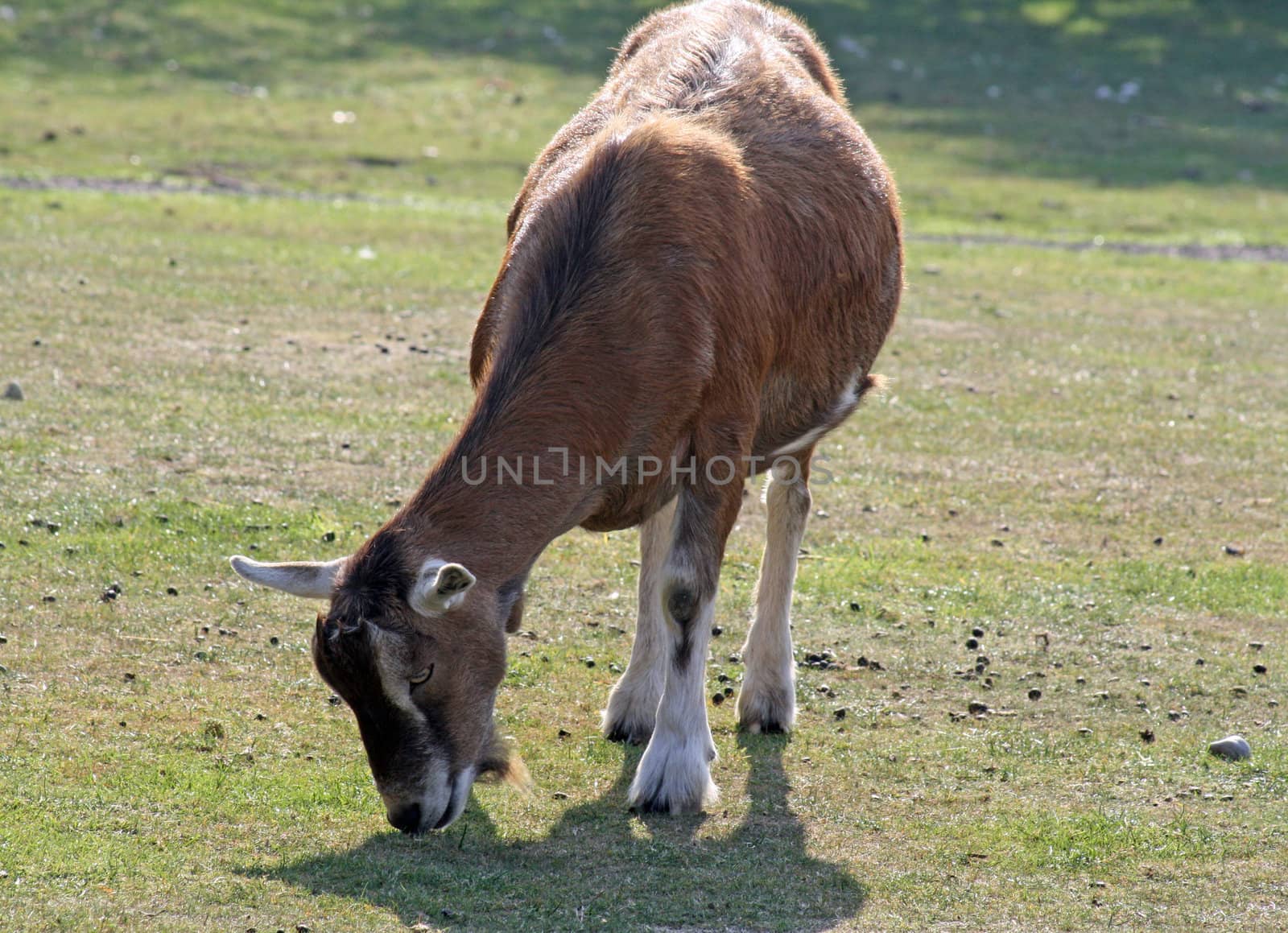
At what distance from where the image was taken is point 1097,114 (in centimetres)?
3438

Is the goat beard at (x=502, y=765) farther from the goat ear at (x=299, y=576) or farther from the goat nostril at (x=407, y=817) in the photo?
the goat ear at (x=299, y=576)

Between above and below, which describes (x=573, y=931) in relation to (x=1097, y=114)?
above

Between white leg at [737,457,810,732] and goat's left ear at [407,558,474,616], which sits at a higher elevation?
goat's left ear at [407,558,474,616]

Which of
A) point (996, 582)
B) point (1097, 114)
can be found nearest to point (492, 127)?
point (1097, 114)

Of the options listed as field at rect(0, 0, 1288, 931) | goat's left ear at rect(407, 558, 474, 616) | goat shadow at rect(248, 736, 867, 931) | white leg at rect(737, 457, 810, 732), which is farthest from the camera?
white leg at rect(737, 457, 810, 732)

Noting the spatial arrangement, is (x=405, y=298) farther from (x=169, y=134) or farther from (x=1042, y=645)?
(x=169, y=134)

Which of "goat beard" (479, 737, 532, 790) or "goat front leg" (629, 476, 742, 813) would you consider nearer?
"goat beard" (479, 737, 532, 790)

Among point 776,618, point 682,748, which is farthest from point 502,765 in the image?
point 776,618

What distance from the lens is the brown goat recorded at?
5.42 meters

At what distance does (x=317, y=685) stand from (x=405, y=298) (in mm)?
8580

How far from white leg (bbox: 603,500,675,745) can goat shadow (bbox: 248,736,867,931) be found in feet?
2.75

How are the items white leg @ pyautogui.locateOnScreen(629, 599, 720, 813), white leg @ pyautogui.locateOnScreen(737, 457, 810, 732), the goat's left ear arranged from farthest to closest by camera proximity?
white leg @ pyautogui.locateOnScreen(737, 457, 810, 732) < white leg @ pyautogui.locateOnScreen(629, 599, 720, 813) < the goat's left ear

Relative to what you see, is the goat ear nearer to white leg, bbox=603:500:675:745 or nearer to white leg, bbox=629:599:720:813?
white leg, bbox=629:599:720:813

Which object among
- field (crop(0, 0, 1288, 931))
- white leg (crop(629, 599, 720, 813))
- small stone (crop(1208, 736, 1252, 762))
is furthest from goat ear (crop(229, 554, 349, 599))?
small stone (crop(1208, 736, 1252, 762))
